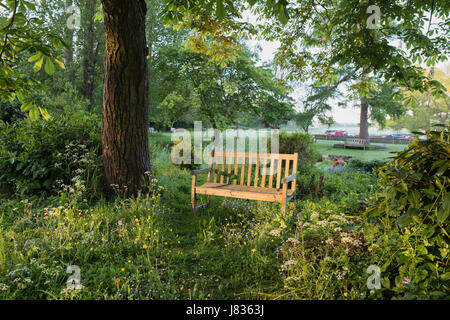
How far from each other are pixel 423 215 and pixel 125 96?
397 cm

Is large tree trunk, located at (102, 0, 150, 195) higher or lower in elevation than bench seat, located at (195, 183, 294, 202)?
higher

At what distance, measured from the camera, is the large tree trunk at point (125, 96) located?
4.15m

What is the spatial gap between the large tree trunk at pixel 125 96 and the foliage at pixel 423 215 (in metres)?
3.62

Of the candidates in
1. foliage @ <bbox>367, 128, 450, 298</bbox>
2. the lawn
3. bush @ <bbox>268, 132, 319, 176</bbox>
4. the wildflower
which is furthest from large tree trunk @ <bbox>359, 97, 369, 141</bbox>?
the wildflower

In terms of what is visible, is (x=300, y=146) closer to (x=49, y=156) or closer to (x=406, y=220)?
(x=49, y=156)

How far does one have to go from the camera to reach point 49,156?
4.88 metres

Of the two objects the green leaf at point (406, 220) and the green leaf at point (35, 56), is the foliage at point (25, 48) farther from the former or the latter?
the green leaf at point (406, 220)

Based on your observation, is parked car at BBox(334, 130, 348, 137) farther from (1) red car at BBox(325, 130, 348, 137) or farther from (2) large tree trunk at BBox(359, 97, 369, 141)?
(2) large tree trunk at BBox(359, 97, 369, 141)

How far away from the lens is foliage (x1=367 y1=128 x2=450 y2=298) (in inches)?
A: 67.8

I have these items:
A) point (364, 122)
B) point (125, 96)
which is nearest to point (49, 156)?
Answer: point (125, 96)

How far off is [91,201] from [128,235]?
155 centimetres

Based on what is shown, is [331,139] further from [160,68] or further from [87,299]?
[87,299]

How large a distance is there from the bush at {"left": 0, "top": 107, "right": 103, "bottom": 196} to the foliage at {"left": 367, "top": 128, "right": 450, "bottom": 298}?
4142 mm

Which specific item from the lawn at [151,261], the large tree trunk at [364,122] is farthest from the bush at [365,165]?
the large tree trunk at [364,122]
